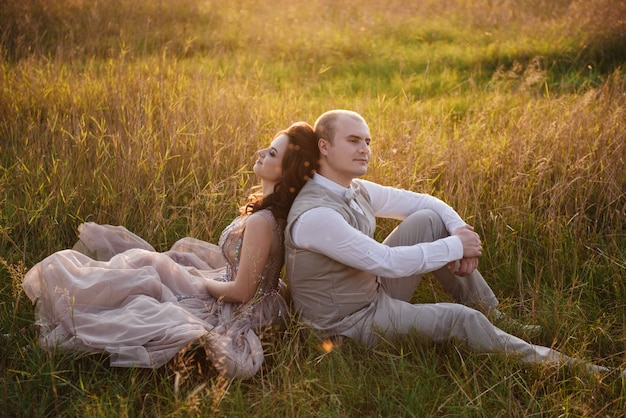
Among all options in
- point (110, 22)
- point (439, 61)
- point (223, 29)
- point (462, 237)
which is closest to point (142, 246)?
point (462, 237)

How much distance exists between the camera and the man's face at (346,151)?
11.1 feet

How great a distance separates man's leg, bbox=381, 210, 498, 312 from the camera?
12.0ft

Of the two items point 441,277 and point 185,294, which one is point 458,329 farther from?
point 185,294

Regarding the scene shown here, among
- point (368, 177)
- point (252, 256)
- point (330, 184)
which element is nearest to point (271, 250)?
point (252, 256)

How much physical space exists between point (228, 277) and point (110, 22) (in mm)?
6225

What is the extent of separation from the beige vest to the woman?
0.61 feet

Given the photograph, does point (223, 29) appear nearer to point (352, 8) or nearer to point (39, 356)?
point (352, 8)

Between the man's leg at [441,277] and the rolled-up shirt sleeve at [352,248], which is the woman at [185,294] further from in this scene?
the man's leg at [441,277]

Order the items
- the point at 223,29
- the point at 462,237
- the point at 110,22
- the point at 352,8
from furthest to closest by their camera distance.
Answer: the point at 352,8, the point at 223,29, the point at 110,22, the point at 462,237

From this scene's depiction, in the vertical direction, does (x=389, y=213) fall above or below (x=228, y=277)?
above

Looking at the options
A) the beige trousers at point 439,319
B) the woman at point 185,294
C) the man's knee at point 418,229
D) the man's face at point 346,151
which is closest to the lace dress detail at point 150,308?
the woman at point 185,294

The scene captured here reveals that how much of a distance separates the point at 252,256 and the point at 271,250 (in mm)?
153

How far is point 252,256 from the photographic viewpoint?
3.42 meters

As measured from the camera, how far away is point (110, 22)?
28.7ft
